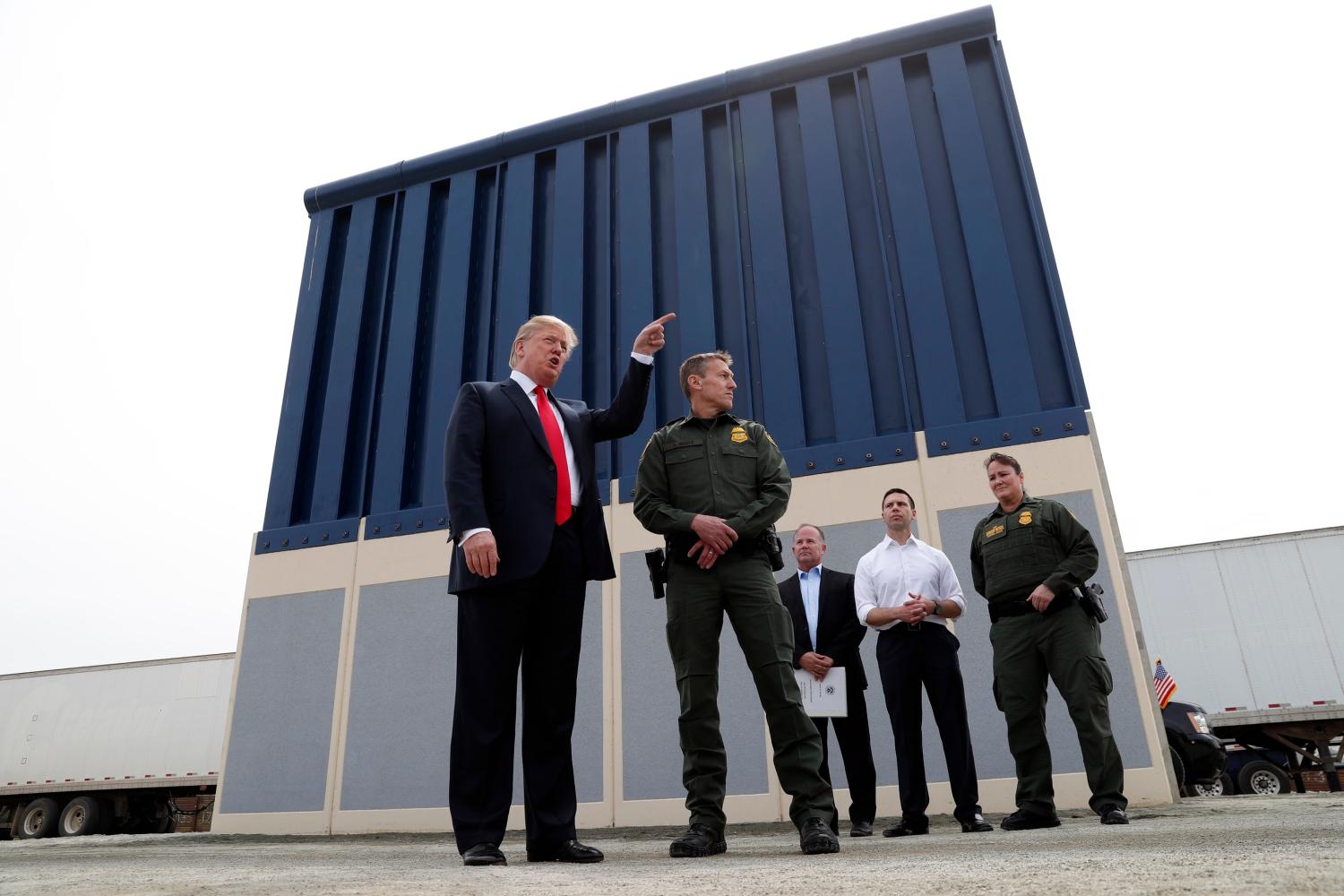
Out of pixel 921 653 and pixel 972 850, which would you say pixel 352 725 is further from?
pixel 972 850

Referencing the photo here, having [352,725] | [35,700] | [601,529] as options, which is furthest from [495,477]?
[35,700]

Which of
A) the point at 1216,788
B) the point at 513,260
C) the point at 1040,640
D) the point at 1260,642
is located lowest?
the point at 1216,788

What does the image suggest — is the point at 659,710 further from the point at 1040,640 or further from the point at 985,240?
the point at 985,240

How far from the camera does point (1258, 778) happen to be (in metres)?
10.1

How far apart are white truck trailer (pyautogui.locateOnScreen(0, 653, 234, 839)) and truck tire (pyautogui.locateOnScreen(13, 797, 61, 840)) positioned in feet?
0.05

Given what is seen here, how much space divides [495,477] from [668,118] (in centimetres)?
548

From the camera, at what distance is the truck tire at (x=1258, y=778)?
9969 mm

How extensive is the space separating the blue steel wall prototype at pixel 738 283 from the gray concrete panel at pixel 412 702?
70 centimetres

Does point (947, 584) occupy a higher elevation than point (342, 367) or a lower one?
lower

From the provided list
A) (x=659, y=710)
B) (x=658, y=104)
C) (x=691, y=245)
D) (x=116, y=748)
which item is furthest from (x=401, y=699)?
(x=116, y=748)

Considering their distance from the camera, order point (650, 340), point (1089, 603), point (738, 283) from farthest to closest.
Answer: point (738, 283) < point (1089, 603) < point (650, 340)

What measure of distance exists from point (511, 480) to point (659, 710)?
310 cm

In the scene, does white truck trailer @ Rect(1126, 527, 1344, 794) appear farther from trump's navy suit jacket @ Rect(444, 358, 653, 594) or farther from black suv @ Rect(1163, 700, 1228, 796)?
trump's navy suit jacket @ Rect(444, 358, 653, 594)

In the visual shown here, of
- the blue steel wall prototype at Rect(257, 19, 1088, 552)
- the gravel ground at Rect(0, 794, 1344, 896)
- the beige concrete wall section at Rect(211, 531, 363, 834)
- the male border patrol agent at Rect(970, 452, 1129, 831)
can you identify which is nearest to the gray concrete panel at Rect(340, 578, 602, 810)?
the beige concrete wall section at Rect(211, 531, 363, 834)
